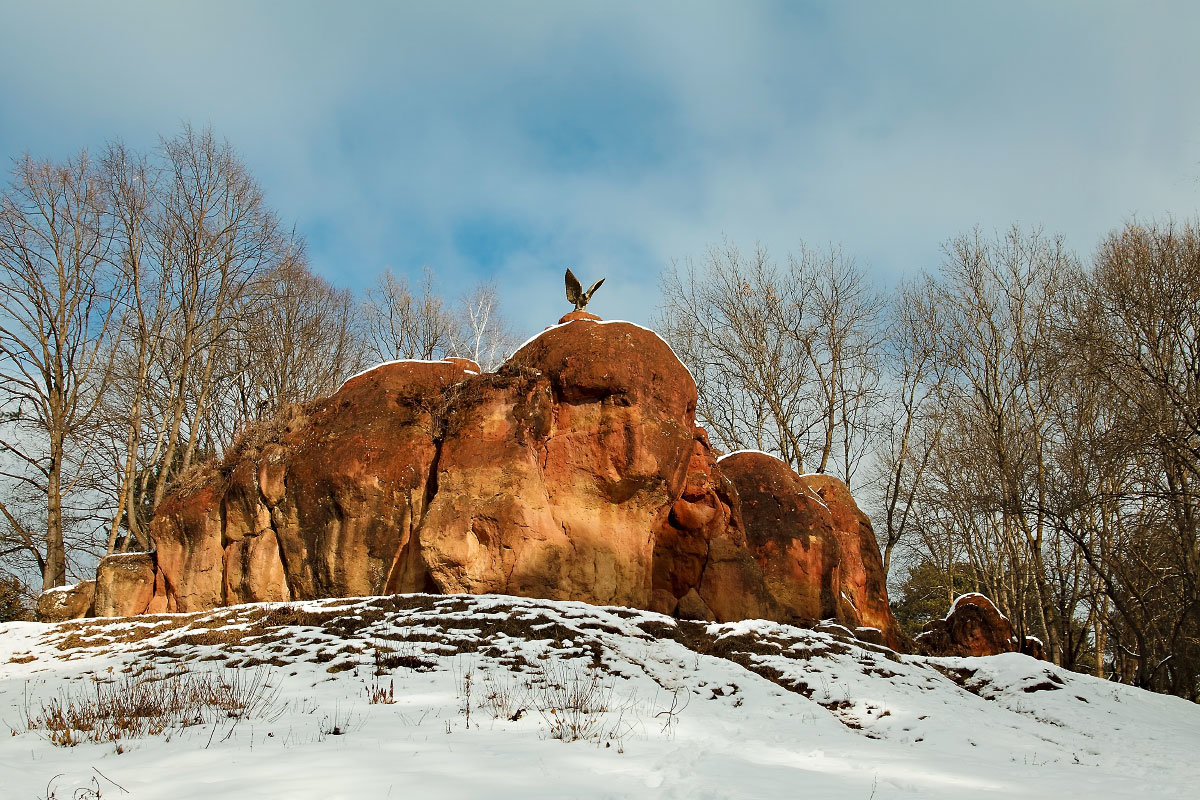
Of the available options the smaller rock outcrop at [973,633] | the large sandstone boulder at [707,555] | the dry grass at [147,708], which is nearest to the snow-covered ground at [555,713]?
the dry grass at [147,708]

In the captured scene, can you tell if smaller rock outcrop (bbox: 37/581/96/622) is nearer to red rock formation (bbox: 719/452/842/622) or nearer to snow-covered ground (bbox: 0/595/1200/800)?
snow-covered ground (bbox: 0/595/1200/800)

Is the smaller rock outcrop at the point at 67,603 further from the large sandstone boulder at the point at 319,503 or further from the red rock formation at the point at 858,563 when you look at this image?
the red rock formation at the point at 858,563

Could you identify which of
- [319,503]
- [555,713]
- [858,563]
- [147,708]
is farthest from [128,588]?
[858,563]

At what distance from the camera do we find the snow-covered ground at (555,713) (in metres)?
4.26

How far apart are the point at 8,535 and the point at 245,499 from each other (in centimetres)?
932

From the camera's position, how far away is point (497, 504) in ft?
37.3

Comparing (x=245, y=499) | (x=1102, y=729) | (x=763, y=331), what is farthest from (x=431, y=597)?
(x=763, y=331)

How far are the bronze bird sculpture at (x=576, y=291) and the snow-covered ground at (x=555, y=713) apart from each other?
706 centimetres

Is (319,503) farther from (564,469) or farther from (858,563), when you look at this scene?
(858,563)

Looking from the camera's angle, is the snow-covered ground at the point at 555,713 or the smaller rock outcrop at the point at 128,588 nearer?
the snow-covered ground at the point at 555,713

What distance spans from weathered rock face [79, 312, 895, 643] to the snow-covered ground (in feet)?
4.18

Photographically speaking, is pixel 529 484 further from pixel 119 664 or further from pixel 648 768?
pixel 648 768

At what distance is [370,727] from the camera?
5.36 m

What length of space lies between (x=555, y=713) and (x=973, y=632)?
44.8 feet
